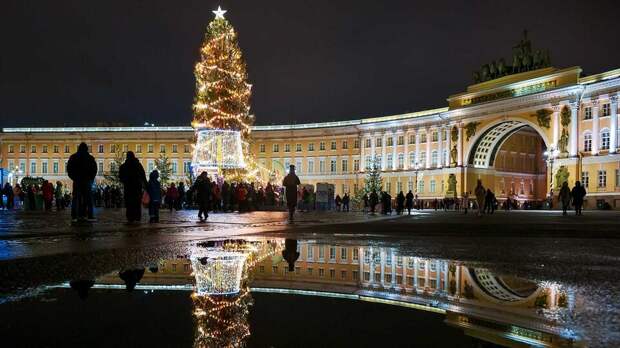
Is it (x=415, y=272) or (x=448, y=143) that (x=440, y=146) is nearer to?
(x=448, y=143)

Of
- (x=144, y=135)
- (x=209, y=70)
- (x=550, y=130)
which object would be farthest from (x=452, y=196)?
(x=144, y=135)

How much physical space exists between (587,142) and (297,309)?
53.2 meters

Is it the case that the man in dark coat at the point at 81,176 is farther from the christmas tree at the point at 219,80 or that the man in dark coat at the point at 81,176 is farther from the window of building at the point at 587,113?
the window of building at the point at 587,113

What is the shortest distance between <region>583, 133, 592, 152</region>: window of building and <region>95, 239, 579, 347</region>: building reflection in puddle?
49771mm

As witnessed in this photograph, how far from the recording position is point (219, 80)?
35.5m

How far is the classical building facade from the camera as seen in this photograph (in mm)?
49375

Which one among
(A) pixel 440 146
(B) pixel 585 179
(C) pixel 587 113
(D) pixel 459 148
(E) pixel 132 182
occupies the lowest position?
(E) pixel 132 182

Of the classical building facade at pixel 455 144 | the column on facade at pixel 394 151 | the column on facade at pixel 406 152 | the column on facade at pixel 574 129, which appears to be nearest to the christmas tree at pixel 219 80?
the classical building facade at pixel 455 144

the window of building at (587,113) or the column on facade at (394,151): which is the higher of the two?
the window of building at (587,113)

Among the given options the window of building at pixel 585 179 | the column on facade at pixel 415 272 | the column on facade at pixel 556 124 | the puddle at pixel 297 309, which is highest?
the column on facade at pixel 556 124

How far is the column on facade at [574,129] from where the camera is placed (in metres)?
50.1

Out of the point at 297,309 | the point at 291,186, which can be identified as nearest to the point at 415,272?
the point at 297,309

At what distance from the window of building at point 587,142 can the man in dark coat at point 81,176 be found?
155ft

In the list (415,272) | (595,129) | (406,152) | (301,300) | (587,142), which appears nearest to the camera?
(301,300)
